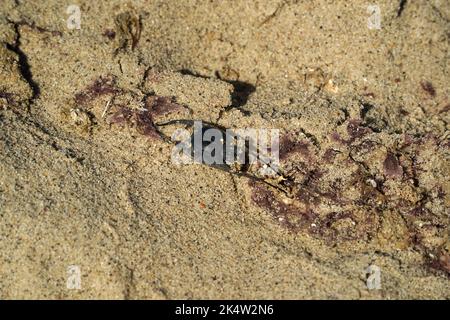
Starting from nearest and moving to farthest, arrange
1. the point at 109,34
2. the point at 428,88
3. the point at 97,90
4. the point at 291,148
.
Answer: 1. the point at 291,148
2. the point at 97,90
3. the point at 109,34
4. the point at 428,88

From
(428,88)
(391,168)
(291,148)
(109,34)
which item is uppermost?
(109,34)

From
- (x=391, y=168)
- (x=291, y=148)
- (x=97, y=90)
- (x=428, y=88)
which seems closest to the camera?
(x=391, y=168)

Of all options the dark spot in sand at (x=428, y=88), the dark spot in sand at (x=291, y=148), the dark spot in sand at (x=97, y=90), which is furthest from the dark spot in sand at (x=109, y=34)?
the dark spot in sand at (x=428, y=88)

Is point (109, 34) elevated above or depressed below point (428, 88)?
above

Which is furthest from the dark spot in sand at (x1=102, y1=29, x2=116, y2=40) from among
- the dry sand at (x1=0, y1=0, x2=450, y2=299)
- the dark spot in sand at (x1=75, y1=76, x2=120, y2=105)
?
the dark spot in sand at (x1=75, y1=76, x2=120, y2=105)

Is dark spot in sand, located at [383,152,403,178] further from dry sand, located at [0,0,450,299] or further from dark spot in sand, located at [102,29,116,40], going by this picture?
dark spot in sand, located at [102,29,116,40]

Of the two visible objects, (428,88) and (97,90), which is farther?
(428,88)

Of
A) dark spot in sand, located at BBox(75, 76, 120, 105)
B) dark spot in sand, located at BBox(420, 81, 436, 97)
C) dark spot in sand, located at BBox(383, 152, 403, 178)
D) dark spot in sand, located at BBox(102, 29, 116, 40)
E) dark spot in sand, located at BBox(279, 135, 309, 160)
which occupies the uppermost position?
dark spot in sand, located at BBox(102, 29, 116, 40)

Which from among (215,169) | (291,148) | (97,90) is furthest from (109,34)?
(291,148)

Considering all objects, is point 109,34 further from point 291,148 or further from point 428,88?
point 428,88
